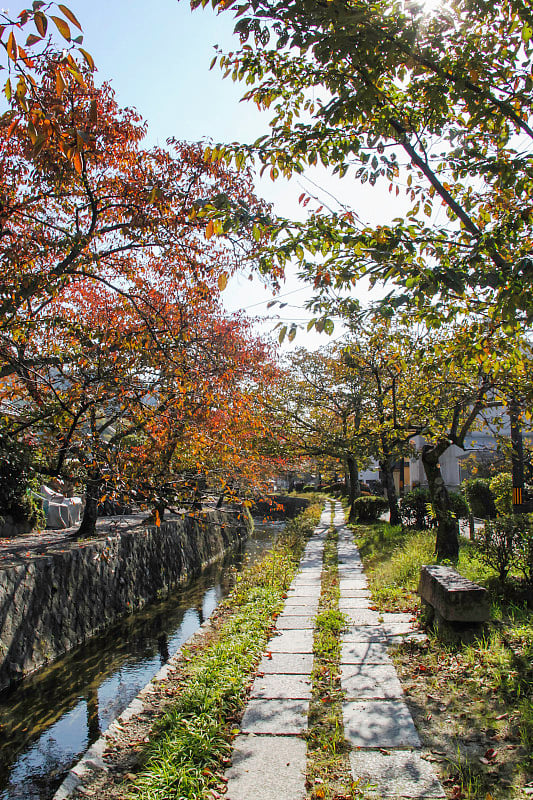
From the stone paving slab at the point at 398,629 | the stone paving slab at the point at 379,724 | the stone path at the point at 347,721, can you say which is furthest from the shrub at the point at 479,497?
the stone paving slab at the point at 379,724

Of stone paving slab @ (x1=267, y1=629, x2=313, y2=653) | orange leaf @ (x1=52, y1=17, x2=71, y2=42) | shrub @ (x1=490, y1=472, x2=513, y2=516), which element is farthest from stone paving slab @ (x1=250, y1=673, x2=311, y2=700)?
shrub @ (x1=490, y1=472, x2=513, y2=516)

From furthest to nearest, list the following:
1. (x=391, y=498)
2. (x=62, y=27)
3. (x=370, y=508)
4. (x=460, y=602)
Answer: (x=370, y=508), (x=391, y=498), (x=460, y=602), (x=62, y=27)

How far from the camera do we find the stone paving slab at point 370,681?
447cm

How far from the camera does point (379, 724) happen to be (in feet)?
12.8

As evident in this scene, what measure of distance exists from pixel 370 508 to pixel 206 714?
16703mm

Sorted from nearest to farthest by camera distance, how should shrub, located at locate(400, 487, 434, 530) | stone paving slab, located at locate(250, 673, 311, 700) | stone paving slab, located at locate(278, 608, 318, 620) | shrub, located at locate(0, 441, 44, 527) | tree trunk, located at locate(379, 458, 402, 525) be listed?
1. stone paving slab, located at locate(250, 673, 311, 700)
2. stone paving slab, located at locate(278, 608, 318, 620)
3. shrub, located at locate(0, 441, 44, 527)
4. shrub, located at locate(400, 487, 434, 530)
5. tree trunk, located at locate(379, 458, 402, 525)

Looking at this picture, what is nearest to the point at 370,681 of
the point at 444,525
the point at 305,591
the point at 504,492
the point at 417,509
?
the point at 305,591

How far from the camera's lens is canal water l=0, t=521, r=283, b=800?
4.90 m

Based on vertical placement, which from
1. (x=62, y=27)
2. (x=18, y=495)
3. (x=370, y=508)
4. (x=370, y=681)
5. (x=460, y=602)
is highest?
(x=62, y=27)

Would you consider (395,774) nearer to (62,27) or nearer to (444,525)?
(62,27)

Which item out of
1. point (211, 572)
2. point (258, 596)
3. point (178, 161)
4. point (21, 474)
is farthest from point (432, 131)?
point (211, 572)

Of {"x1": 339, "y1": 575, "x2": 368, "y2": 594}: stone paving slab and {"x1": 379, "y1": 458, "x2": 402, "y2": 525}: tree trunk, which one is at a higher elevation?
{"x1": 379, "y1": 458, "x2": 402, "y2": 525}: tree trunk

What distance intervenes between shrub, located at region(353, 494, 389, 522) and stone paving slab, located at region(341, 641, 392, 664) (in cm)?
1470

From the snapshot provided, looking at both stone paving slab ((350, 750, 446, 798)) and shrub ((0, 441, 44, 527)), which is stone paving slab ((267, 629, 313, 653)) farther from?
shrub ((0, 441, 44, 527))
